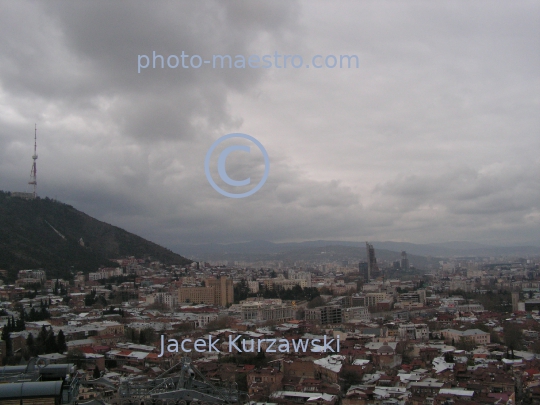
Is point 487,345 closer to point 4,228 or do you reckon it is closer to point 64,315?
point 64,315

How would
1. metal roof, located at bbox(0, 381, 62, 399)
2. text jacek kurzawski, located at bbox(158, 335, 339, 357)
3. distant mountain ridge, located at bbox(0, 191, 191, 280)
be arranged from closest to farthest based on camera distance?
1. metal roof, located at bbox(0, 381, 62, 399)
2. text jacek kurzawski, located at bbox(158, 335, 339, 357)
3. distant mountain ridge, located at bbox(0, 191, 191, 280)

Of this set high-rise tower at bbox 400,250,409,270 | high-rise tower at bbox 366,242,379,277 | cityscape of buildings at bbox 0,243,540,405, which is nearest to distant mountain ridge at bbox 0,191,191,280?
cityscape of buildings at bbox 0,243,540,405

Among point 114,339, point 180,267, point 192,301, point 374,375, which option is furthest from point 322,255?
point 374,375

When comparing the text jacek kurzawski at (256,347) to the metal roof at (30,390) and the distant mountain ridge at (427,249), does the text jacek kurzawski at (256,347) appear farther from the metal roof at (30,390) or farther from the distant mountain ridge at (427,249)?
the distant mountain ridge at (427,249)

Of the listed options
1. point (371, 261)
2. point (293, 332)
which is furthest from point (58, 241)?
point (293, 332)

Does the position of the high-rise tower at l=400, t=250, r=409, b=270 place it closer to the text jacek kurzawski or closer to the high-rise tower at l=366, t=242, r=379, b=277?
the high-rise tower at l=366, t=242, r=379, b=277

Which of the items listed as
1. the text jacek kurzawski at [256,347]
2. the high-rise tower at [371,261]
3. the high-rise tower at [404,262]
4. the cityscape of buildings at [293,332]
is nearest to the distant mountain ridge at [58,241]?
the cityscape of buildings at [293,332]

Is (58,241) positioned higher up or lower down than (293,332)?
higher up

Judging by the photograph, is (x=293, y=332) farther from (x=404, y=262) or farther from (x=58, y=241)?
(x=404, y=262)

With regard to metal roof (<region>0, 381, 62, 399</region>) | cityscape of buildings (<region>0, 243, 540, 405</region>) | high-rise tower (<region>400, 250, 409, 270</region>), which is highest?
high-rise tower (<region>400, 250, 409, 270</region>)
